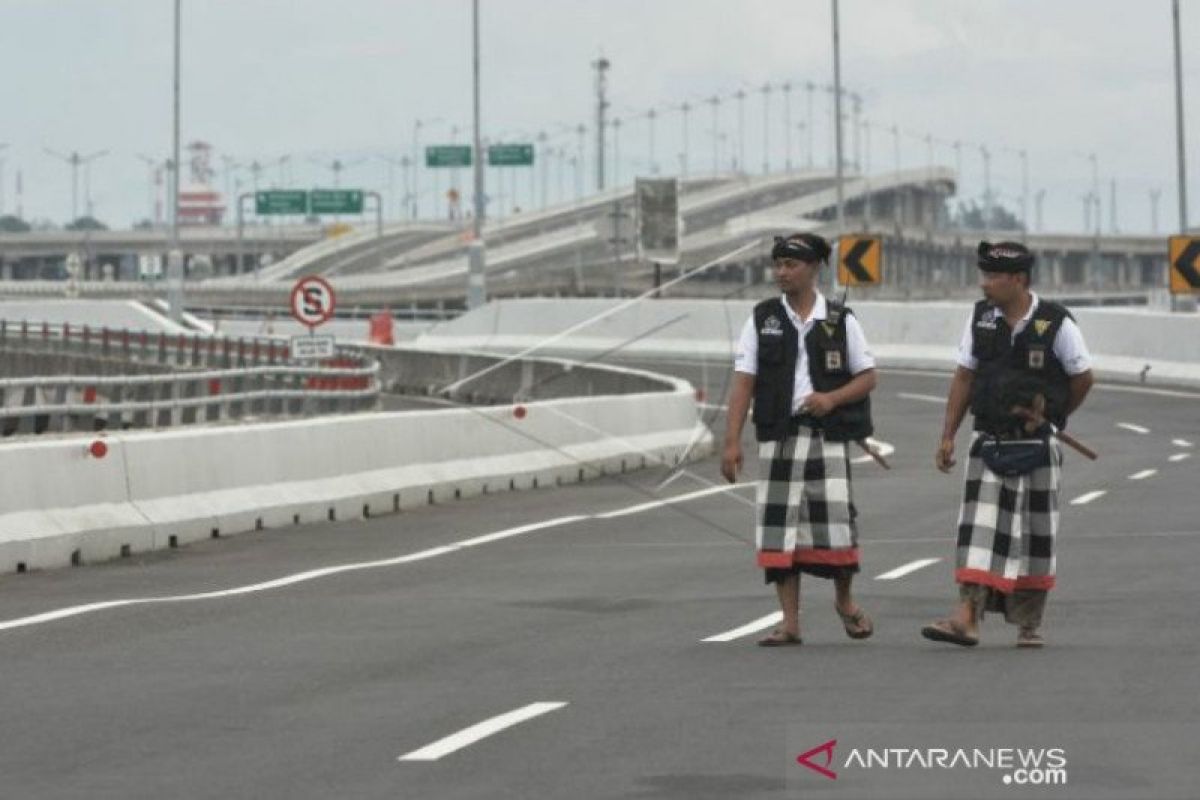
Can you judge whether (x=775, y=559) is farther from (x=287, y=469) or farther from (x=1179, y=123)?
(x=1179, y=123)

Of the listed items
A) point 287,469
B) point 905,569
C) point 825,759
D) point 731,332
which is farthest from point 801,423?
point 731,332

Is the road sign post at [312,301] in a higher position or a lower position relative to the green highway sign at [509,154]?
lower

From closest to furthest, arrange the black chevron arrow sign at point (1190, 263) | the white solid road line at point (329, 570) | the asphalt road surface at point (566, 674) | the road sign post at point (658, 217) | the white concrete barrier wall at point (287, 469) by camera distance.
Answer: the asphalt road surface at point (566, 674)
the white solid road line at point (329, 570)
the white concrete barrier wall at point (287, 469)
the black chevron arrow sign at point (1190, 263)
the road sign post at point (658, 217)

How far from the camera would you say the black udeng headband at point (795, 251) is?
13.3 m

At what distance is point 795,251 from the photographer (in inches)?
524

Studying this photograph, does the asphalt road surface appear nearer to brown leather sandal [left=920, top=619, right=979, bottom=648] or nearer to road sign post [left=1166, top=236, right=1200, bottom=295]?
brown leather sandal [left=920, top=619, right=979, bottom=648]

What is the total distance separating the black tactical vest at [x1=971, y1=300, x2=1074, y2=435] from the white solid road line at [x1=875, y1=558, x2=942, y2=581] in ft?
15.1

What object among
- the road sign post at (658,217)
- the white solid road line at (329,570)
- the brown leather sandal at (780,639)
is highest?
the road sign post at (658,217)

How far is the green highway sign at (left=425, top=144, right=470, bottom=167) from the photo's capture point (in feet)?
582

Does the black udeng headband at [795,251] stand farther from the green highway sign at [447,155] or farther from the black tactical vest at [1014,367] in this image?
the green highway sign at [447,155]

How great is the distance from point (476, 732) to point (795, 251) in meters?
3.50

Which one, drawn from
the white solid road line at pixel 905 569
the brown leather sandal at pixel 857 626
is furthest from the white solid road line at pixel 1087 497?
the brown leather sandal at pixel 857 626

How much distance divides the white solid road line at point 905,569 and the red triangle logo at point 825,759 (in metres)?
7.78

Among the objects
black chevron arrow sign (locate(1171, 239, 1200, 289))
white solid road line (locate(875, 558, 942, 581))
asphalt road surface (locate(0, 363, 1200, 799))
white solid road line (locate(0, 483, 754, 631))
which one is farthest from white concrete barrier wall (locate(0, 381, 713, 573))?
black chevron arrow sign (locate(1171, 239, 1200, 289))
